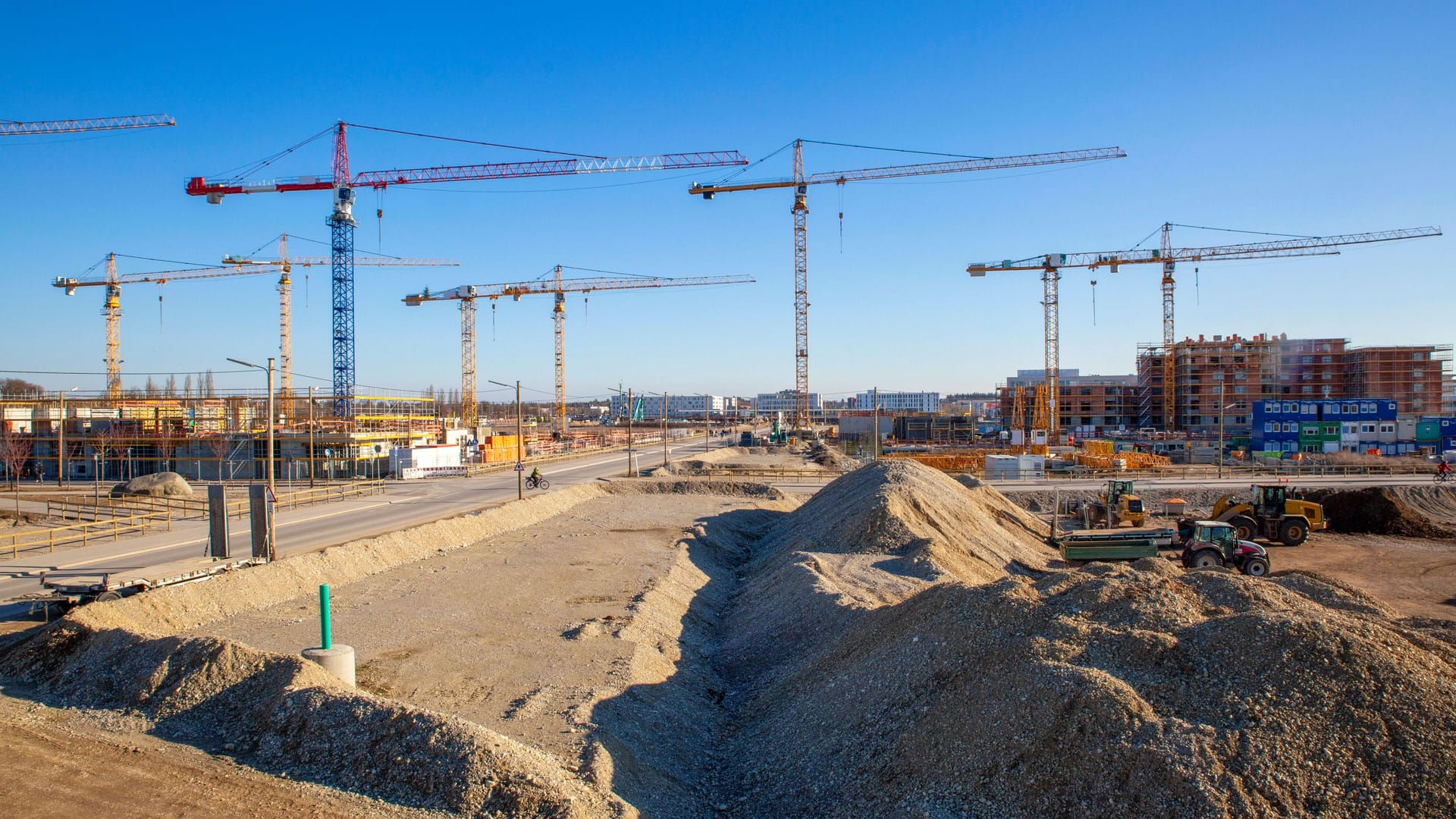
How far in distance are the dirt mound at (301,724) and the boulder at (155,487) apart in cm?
3148

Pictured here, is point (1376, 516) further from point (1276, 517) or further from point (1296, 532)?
point (1276, 517)

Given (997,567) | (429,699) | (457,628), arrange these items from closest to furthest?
1. (429,699)
2. (457,628)
3. (997,567)

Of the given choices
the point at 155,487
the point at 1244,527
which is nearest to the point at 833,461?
the point at 1244,527

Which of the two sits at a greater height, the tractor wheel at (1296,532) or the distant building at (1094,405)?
the distant building at (1094,405)

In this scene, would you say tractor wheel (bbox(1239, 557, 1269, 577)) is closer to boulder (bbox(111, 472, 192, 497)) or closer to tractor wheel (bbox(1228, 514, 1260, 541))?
tractor wheel (bbox(1228, 514, 1260, 541))

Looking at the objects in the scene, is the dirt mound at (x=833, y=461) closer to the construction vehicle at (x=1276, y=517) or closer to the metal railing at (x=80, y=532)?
the construction vehicle at (x=1276, y=517)

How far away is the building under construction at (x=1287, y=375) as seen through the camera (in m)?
97.0

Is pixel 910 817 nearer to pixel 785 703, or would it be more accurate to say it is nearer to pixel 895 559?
pixel 785 703

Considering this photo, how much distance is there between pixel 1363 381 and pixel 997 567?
102115 millimetres

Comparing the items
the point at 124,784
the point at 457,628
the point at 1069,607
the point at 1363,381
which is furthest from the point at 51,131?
the point at 1363,381

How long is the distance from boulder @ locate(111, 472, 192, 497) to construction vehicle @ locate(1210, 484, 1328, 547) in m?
49.5

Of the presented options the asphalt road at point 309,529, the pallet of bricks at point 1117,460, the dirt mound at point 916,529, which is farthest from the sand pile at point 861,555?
the pallet of bricks at point 1117,460

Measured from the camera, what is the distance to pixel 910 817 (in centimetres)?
841

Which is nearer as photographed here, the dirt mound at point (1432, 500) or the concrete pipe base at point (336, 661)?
the concrete pipe base at point (336, 661)
